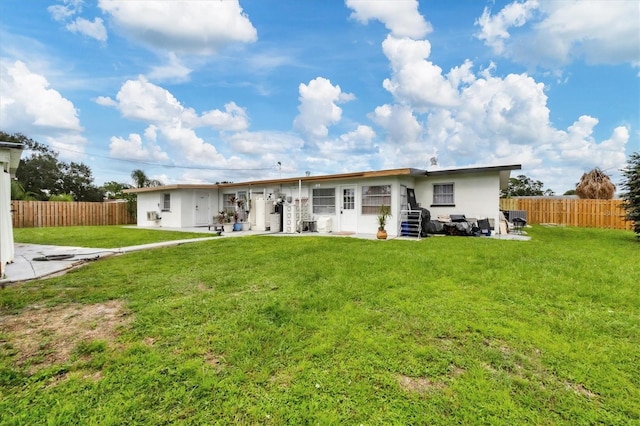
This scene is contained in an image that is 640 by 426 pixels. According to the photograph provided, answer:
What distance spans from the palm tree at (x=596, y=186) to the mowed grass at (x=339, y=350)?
20.9m

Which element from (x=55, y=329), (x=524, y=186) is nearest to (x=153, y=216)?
(x=55, y=329)

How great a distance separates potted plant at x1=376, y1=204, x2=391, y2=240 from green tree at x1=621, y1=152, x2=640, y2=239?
7.89m

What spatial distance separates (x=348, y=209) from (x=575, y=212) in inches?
569

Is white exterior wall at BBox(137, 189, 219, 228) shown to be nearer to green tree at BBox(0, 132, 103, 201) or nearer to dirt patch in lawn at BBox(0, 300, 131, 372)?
dirt patch in lawn at BBox(0, 300, 131, 372)

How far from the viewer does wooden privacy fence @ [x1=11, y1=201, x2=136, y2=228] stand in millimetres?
17980

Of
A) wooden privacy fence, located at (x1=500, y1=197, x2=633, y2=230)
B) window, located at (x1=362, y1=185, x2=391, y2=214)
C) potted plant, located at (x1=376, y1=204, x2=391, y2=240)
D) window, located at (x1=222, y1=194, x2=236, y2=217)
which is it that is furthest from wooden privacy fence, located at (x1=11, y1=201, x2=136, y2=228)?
wooden privacy fence, located at (x1=500, y1=197, x2=633, y2=230)

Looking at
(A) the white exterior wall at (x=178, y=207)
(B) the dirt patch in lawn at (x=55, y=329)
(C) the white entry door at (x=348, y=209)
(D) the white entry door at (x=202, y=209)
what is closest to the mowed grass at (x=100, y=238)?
(A) the white exterior wall at (x=178, y=207)

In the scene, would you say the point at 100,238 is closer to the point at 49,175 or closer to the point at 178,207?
the point at 178,207

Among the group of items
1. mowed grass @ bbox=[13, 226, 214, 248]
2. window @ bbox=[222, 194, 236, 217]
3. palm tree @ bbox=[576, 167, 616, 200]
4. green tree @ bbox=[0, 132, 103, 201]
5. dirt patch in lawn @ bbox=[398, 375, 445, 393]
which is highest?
green tree @ bbox=[0, 132, 103, 201]

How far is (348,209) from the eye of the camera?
13445 mm

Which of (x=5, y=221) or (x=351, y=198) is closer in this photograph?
(x=5, y=221)

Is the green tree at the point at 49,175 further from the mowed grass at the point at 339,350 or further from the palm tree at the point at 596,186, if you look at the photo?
the palm tree at the point at 596,186

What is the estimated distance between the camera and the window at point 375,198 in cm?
1234

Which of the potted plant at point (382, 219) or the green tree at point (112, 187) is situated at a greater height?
the green tree at point (112, 187)
